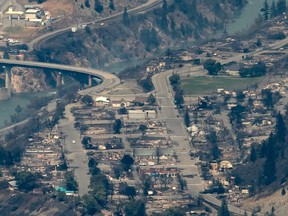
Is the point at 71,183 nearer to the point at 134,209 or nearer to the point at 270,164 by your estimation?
the point at 134,209

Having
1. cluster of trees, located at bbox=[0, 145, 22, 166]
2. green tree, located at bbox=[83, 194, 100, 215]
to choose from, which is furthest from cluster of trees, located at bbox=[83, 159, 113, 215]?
cluster of trees, located at bbox=[0, 145, 22, 166]

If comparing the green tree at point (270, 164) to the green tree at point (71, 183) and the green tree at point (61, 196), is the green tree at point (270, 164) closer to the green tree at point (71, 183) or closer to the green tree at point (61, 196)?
the green tree at point (71, 183)

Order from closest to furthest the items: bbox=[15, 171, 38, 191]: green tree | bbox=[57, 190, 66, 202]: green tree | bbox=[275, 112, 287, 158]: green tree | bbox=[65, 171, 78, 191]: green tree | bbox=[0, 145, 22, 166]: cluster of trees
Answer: bbox=[57, 190, 66, 202]: green tree
bbox=[65, 171, 78, 191]: green tree
bbox=[15, 171, 38, 191]: green tree
bbox=[275, 112, 287, 158]: green tree
bbox=[0, 145, 22, 166]: cluster of trees

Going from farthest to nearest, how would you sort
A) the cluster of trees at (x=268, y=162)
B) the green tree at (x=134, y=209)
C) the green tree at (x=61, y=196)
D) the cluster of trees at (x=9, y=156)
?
the cluster of trees at (x=9, y=156) < the cluster of trees at (x=268, y=162) < the green tree at (x=61, y=196) < the green tree at (x=134, y=209)

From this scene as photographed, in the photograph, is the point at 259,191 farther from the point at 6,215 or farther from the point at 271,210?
the point at 6,215

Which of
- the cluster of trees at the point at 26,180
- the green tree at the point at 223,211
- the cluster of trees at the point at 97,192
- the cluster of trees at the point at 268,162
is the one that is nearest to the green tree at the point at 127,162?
the cluster of trees at the point at 97,192

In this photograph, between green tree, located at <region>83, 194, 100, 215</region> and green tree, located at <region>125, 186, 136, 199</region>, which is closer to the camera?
green tree, located at <region>83, 194, 100, 215</region>

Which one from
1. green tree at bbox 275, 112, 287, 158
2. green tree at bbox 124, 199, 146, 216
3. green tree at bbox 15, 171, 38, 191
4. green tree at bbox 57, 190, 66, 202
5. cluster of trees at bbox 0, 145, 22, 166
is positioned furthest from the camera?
cluster of trees at bbox 0, 145, 22, 166

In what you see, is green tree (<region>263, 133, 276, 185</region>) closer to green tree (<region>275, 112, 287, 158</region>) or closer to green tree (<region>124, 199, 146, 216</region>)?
green tree (<region>275, 112, 287, 158</region>)

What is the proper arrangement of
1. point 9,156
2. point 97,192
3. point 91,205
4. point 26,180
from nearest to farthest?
point 91,205, point 97,192, point 26,180, point 9,156

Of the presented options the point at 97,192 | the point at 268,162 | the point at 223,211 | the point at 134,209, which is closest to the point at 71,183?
the point at 97,192

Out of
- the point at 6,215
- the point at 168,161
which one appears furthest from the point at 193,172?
the point at 6,215

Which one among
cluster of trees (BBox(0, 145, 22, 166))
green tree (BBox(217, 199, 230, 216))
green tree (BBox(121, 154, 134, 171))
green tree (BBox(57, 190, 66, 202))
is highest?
cluster of trees (BBox(0, 145, 22, 166))
